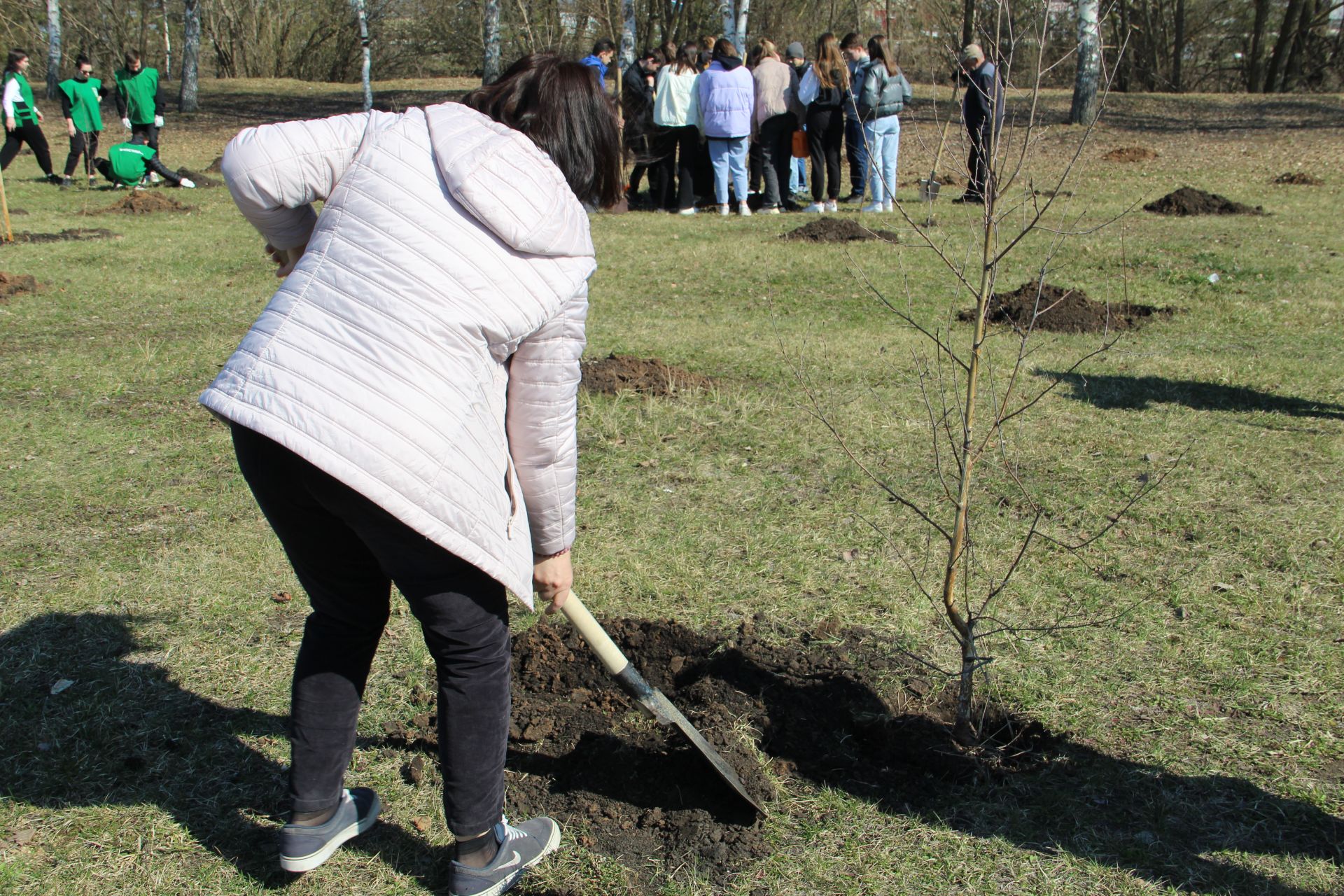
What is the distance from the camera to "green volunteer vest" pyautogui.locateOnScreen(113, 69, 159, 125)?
14.7m

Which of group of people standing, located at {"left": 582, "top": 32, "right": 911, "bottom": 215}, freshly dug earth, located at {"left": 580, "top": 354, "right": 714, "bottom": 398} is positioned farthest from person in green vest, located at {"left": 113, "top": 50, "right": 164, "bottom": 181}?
freshly dug earth, located at {"left": 580, "top": 354, "right": 714, "bottom": 398}

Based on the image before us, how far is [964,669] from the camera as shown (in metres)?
2.77

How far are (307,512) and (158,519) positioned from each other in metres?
2.71

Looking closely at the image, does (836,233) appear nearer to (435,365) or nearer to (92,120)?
(435,365)

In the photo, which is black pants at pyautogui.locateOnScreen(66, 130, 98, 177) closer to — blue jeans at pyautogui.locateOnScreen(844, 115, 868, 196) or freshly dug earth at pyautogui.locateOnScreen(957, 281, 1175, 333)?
blue jeans at pyautogui.locateOnScreen(844, 115, 868, 196)

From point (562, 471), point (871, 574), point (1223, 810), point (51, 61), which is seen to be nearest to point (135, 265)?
point (871, 574)

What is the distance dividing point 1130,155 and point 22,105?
53.1 feet

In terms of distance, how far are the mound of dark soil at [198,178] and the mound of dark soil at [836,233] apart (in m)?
9.81

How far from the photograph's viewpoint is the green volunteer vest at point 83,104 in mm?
14844

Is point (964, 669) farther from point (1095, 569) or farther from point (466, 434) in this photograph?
point (466, 434)

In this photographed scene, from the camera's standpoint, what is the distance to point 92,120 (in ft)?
49.7

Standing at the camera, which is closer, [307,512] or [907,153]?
[307,512]

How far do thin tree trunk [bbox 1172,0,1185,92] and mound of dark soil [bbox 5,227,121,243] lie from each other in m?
24.6

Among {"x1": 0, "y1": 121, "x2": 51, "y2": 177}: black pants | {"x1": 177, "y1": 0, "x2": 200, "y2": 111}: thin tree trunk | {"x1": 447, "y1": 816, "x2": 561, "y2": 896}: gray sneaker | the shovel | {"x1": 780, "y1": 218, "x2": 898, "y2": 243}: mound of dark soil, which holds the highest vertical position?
{"x1": 177, "y1": 0, "x2": 200, "y2": 111}: thin tree trunk
